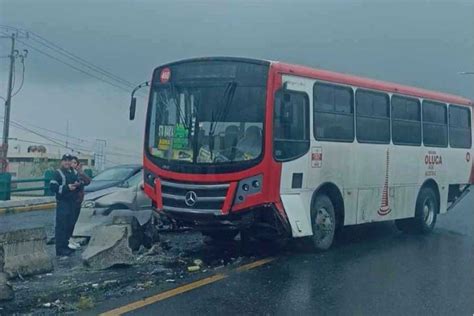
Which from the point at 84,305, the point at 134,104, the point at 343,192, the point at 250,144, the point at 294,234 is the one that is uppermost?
the point at 134,104

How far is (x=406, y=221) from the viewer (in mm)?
13812

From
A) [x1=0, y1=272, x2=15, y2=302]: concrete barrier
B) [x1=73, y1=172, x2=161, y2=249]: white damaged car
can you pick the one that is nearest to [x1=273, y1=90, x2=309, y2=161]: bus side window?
[x1=73, y1=172, x2=161, y2=249]: white damaged car

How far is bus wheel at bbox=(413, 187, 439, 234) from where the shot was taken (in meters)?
13.5

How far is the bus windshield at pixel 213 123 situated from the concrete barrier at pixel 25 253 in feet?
7.81

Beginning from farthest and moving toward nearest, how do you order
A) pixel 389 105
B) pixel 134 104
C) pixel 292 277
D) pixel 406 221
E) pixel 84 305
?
1. pixel 406 221
2. pixel 389 105
3. pixel 134 104
4. pixel 292 277
5. pixel 84 305

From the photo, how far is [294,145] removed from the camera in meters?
9.85

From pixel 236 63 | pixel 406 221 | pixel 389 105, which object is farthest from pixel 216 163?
pixel 406 221

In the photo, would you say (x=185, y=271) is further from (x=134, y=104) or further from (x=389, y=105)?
→ (x=389, y=105)

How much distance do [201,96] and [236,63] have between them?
76 centimetres

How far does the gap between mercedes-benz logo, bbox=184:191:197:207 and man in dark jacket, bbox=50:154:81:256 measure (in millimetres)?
2063

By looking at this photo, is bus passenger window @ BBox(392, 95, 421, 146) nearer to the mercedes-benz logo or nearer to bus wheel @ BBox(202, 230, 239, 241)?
bus wheel @ BBox(202, 230, 239, 241)

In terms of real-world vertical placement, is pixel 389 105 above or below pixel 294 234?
above

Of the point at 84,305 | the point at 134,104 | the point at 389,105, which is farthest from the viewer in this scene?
the point at 389,105

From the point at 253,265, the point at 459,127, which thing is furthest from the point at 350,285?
the point at 459,127
